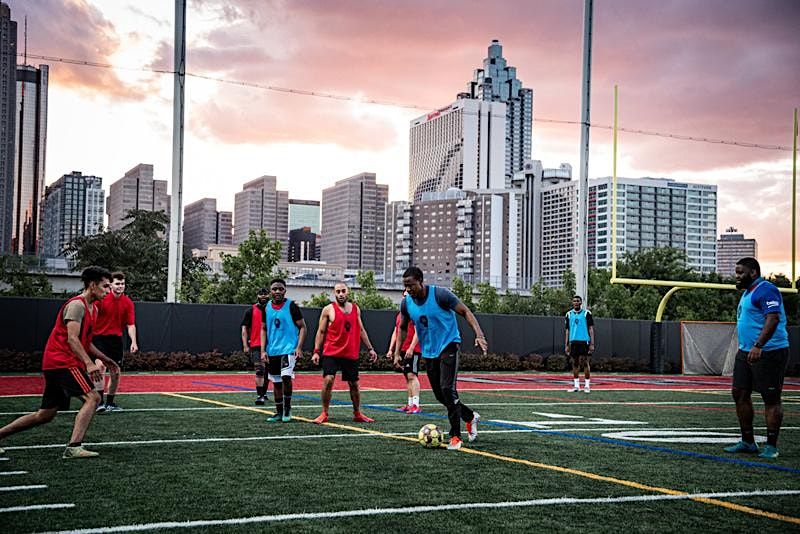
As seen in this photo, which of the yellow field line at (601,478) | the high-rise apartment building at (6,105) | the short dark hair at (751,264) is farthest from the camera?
the high-rise apartment building at (6,105)

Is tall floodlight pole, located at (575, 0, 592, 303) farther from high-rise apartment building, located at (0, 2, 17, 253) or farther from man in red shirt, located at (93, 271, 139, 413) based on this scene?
high-rise apartment building, located at (0, 2, 17, 253)

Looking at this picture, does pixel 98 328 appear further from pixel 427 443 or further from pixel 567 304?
pixel 567 304

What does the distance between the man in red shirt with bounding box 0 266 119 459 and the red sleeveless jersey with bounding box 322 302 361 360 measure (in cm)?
423

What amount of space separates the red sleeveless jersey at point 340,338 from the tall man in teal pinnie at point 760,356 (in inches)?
207

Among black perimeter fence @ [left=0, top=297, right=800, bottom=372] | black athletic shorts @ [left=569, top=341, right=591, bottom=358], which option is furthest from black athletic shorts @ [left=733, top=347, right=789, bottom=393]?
black perimeter fence @ [left=0, top=297, right=800, bottom=372]

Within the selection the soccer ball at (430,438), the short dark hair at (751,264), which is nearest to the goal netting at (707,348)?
the short dark hair at (751,264)

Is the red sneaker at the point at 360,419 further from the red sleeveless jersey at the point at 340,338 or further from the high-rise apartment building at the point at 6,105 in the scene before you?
the high-rise apartment building at the point at 6,105

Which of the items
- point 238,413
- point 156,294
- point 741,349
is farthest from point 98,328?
point 156,294

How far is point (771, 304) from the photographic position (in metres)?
9.41

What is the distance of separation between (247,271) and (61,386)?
32403mm

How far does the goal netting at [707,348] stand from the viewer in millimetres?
34438

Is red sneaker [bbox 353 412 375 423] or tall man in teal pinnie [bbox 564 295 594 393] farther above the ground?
tall man in teal pinnie [bbox 564 295 594 393]

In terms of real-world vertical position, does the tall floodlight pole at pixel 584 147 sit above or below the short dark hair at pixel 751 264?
above

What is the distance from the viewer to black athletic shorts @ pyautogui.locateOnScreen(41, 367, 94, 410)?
27.3ft
